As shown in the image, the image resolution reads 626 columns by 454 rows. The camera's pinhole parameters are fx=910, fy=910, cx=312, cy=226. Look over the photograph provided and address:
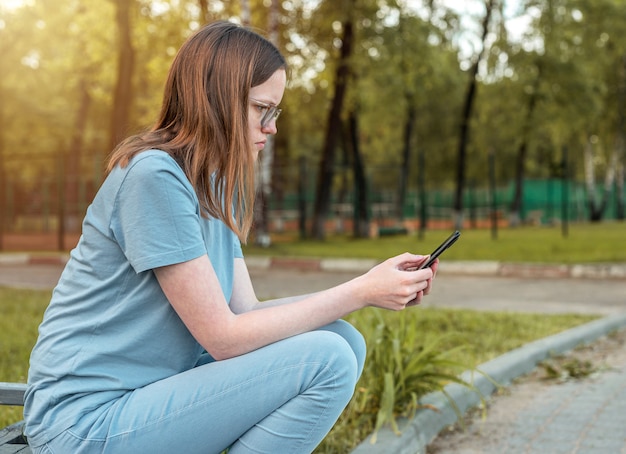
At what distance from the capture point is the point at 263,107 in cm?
244

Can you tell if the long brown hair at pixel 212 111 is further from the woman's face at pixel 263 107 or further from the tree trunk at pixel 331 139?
the tree trunk at pixel 331 139

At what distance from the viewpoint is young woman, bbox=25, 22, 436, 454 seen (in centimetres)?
223

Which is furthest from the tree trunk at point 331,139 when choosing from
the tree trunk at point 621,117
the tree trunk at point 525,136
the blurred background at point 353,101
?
the tree trunk at point 621,117

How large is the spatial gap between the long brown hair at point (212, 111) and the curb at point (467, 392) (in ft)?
5.44

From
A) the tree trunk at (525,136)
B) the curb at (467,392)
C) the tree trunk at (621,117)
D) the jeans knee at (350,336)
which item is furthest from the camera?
→ the tree trunk at (621,117)

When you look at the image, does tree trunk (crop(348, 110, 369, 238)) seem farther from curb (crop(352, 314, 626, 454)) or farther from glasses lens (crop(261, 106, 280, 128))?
glasses lens (crop(261, 106, 280, 128))

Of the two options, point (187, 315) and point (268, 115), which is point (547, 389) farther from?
point (187, 315)

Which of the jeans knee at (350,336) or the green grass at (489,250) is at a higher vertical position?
the jeans knee at (350,336)

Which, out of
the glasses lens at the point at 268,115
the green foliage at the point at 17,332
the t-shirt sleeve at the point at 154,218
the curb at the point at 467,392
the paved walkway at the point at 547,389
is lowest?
the paved walkway at the point at 547,389

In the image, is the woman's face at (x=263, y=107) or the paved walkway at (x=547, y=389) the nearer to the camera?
the woman's face at (x=263, y=107)

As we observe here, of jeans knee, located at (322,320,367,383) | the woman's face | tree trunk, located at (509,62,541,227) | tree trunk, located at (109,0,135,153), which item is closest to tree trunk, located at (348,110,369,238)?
tree trunk, located at (109,0,135,153)

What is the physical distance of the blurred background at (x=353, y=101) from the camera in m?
21.3

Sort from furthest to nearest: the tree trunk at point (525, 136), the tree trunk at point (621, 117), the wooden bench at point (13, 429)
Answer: the tree trunk at point (621, 117) < the tree trunk at point (525, 136) < the wooden bench at point (13, 429)

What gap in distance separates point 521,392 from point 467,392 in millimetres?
632
